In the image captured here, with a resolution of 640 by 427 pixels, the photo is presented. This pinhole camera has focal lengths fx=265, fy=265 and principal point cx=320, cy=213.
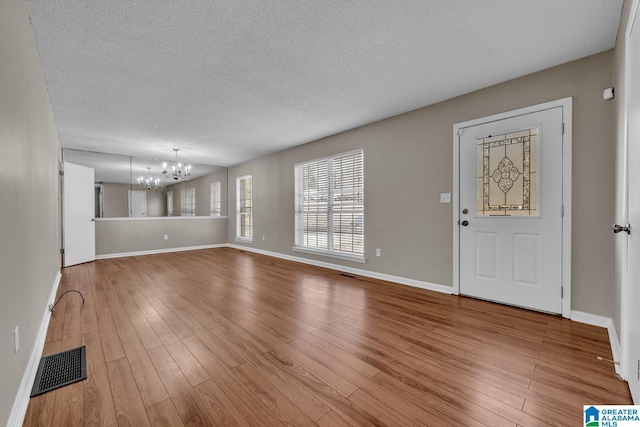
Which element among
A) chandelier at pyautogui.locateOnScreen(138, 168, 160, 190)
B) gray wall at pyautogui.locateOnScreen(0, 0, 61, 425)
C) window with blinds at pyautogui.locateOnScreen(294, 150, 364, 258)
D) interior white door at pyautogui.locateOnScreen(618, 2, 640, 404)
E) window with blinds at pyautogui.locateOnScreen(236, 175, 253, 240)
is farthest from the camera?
window with blinds at pyautogui.locateOnScreen(236, 175, 253, 240)

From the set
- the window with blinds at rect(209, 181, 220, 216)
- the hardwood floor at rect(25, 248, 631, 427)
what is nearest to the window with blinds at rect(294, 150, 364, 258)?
the hardwood floor at rect(25, 248, 631, 427)

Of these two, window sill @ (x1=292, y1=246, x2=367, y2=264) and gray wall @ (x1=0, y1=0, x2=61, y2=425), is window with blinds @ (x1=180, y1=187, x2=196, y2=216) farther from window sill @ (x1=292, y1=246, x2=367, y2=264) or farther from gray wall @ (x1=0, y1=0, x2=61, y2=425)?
gray wall @ (x1=0, y1=0, x2=61, y2=425)

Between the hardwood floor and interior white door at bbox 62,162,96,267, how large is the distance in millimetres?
2586

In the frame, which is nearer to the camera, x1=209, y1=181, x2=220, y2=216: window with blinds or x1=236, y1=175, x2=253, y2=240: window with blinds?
x1=236, y1=175, x2=253, y2=240: window with blinds

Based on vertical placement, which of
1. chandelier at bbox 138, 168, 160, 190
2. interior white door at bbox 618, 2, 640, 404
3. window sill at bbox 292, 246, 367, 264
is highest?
chandelier at bbox 138, 168, 160, 190

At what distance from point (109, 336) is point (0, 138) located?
67.9 inches

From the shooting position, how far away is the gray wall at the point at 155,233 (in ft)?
19.7

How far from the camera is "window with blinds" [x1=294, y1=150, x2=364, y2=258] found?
4.41m

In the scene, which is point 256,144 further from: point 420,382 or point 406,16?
point 420,382

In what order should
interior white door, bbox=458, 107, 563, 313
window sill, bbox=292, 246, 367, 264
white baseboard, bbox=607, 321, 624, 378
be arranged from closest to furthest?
white baseboard, bbox=607, 321, 624, 378 < interior white door, bbox=458, 107, 563, 313 < window sill, bbox=292, 246, 367, 264

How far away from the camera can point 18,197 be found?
1529 millimetres
